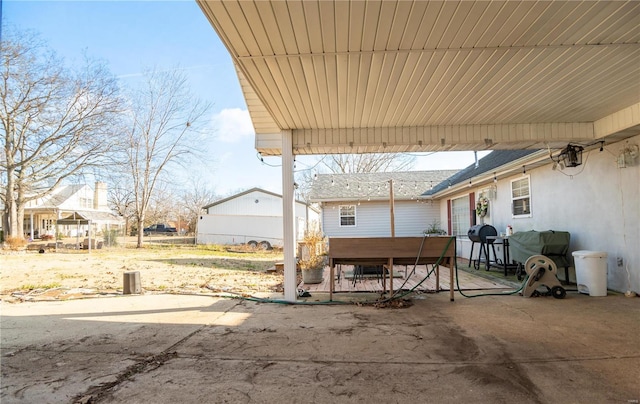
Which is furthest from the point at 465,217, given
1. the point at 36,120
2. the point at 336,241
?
the point at 36,120

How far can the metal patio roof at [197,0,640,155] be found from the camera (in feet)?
9.84

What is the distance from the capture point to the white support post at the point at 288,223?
6277 mm

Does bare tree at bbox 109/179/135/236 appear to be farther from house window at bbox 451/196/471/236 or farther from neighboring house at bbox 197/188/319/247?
house window at bbox 451/196/471/236

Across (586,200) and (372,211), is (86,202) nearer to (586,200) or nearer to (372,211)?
(372,211)

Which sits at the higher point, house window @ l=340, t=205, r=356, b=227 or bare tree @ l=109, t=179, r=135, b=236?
bare tree @ l=109, t=179, r=135, b=236

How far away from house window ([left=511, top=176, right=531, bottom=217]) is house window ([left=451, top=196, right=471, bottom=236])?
2.64m

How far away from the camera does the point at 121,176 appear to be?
22344 millimetres

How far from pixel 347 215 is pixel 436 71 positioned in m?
10.8

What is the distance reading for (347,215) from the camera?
582 inches

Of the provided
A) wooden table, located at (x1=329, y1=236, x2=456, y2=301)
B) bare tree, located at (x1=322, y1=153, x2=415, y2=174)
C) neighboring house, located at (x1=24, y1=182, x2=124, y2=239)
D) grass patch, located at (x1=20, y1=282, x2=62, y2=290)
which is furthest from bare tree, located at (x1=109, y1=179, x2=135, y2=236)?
wooden table, located at (x1=329, y1=236, x2=456, y2=301)

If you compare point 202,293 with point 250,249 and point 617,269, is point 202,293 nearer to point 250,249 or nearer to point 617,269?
point 617,269

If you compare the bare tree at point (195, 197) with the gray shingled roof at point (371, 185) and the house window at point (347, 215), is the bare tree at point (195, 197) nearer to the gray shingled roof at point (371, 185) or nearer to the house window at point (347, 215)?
the gray shingled roof at point (371, 185)

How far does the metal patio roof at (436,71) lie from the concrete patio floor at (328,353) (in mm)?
2825

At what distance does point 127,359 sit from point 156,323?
1.43 meters
